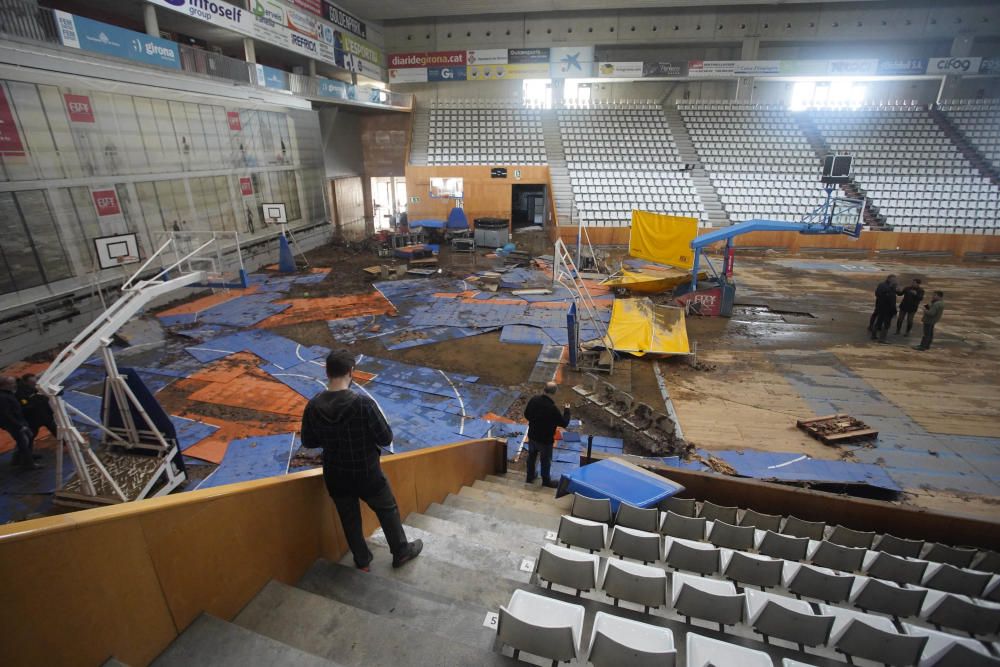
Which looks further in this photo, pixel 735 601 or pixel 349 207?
pixel 349 207

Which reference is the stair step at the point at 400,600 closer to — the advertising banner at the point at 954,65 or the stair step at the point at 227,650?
the stair step at the point at 227,650

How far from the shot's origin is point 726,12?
25703mm

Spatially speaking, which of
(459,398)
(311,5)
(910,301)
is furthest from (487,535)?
(311,5)

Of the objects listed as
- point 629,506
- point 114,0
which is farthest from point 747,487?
point 114,0

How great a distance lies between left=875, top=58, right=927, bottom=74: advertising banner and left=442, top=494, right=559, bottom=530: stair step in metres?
31.9

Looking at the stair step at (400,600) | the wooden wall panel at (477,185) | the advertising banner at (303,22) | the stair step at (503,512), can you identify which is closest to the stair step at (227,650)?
the stair step at (400,600)

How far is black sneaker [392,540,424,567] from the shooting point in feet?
11.2

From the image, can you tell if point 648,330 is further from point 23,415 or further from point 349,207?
point 349,207

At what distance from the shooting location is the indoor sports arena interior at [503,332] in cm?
275

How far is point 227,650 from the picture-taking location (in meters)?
2.26

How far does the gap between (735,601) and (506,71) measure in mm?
28746

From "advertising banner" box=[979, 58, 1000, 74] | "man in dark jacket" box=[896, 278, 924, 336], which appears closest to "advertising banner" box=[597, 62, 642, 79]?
"advertising banner" box=[979, 58, 1000, 74]

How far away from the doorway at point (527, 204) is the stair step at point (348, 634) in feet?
86.9

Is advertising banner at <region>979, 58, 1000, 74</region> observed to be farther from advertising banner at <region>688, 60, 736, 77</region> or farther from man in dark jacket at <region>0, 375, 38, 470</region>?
man in dark jacket at <region>0, 375, 38, 470</region>
